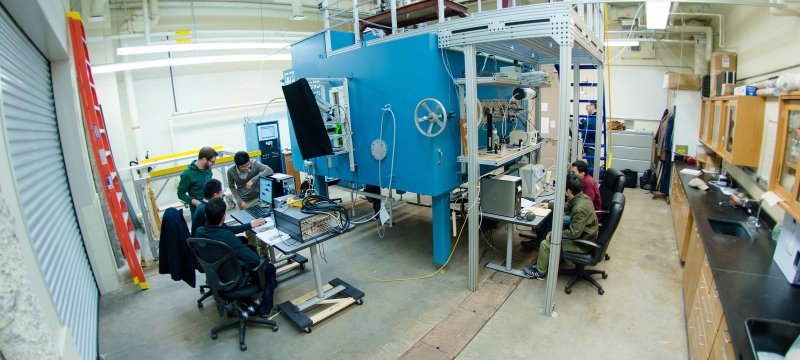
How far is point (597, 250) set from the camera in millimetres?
3451

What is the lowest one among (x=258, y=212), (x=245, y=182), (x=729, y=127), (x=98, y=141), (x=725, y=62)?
(x=258, y=212)

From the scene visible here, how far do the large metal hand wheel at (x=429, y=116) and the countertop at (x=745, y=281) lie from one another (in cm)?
222

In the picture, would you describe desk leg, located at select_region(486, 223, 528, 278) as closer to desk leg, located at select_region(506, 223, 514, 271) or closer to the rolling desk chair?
desk leg, located at select_region(506, 223, 514, 271)

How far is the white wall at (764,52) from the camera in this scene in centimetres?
298

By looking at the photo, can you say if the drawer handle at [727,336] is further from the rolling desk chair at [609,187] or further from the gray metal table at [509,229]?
the rolling desk chair at [609,187]

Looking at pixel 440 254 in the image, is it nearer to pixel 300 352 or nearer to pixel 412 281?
pixel 412 281

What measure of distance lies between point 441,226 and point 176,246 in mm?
2455

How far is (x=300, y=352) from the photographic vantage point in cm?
293

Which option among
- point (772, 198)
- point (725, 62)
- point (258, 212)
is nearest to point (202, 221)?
point (258, 212)

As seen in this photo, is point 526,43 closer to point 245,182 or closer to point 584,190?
point 584,190

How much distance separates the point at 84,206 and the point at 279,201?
186 cm

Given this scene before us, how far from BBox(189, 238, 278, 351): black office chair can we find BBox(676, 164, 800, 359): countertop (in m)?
3.04

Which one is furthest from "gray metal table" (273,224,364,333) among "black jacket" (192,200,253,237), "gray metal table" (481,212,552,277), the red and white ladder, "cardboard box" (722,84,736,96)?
"cardboard box" (722,84,736,96)

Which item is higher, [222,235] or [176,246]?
[222,235]
